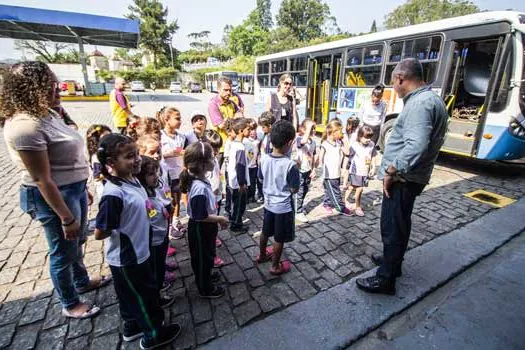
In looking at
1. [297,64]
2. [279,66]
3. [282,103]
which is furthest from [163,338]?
[279,66]

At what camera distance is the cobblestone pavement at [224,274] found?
217 cm

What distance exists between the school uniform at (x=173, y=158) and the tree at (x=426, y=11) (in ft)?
195

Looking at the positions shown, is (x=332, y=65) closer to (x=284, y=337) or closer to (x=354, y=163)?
(x=354, y=163)

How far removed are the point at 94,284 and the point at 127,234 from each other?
1320mm

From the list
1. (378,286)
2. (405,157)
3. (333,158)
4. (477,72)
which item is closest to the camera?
(405,157)

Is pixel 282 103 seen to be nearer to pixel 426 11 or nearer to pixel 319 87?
pixel 319 87

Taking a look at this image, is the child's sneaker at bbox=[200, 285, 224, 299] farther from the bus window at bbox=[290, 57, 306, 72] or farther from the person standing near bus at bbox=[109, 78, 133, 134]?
the bus window at bbox=[290, 57, 306, 72]

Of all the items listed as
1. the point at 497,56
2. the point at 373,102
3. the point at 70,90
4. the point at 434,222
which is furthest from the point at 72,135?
the point at 70,90

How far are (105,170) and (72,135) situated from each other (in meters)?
0.56

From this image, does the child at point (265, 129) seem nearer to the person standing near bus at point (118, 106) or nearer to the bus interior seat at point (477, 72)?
the person standing near bus at point (118, 106)

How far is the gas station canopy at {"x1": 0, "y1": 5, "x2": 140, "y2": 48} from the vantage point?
15711 mm

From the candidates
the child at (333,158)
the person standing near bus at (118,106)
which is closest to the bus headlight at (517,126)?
the child at (333,158)

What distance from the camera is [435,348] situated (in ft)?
6.87

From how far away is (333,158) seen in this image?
396 centimetres
